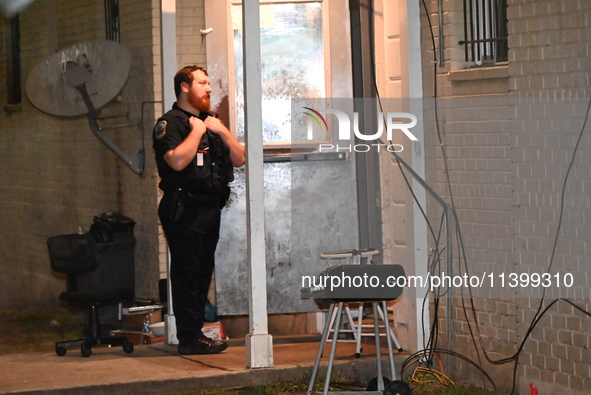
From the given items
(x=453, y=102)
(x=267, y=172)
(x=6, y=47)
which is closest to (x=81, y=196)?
(x=6, y=47)

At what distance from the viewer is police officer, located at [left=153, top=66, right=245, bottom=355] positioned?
6309 millimetres

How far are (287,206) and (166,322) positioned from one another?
1.24m

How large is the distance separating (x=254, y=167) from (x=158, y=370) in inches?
55.4

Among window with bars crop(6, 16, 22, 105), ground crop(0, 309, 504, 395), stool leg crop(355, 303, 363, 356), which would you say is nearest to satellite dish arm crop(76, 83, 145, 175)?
window with bars crop(6, 16, 22, 105)

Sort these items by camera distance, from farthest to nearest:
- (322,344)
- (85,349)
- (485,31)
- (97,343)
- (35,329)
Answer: (35,329), (97,343), (85,349), (485,31), (322,344)

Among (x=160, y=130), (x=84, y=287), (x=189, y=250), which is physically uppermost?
(x=160, y=130)

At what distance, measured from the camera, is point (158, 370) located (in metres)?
Answer: 6.10

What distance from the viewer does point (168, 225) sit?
21.3 ft

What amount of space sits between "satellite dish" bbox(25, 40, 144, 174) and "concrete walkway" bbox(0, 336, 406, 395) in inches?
73.2

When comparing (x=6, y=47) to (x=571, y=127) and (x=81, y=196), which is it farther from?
(x=571, y=127)

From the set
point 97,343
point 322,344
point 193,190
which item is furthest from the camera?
point 97,343

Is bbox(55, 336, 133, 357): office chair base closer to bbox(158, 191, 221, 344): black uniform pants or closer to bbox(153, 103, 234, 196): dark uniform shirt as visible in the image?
bbox(158, 191, 221, 344): black uniform pants

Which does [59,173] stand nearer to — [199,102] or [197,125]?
[199,102]

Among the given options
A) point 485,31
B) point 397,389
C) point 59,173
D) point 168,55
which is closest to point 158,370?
point 397,389
